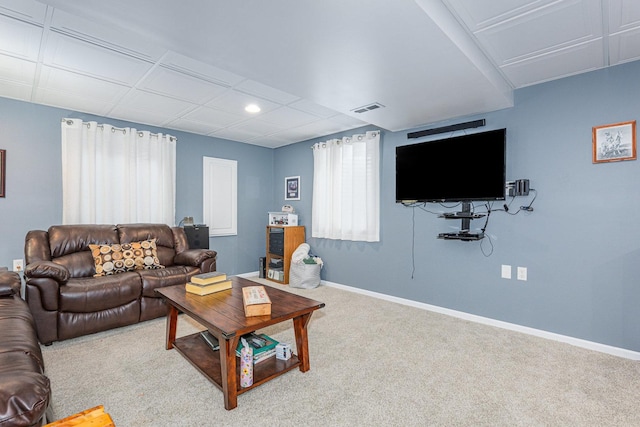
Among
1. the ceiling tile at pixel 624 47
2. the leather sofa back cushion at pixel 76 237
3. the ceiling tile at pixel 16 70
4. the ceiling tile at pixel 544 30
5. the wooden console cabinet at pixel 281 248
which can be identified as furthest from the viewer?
the wooden console cabinet at pixel 281 248

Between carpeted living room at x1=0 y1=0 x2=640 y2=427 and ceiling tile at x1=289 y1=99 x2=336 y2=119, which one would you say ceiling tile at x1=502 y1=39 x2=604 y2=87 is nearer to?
carpeted living room at x1=0 y1=0 x2=640 y2=427

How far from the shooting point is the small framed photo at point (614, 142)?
2.38m

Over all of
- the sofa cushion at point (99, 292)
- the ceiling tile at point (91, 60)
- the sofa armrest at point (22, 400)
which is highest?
the ceiling tile at point (91, 60)

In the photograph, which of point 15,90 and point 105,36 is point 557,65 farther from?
point 15,90

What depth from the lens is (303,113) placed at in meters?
3.70

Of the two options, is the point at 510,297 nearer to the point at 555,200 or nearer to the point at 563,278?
the point at 563,278

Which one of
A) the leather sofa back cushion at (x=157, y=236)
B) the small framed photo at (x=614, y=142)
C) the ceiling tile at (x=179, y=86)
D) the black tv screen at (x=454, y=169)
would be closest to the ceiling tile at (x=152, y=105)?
the ceiling tile at (x=179, y=86)

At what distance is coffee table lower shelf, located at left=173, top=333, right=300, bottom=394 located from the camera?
6.34ft

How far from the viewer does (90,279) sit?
112 inches

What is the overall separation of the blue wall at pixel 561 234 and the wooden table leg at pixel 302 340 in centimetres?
196

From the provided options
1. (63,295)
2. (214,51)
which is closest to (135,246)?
(63,295)

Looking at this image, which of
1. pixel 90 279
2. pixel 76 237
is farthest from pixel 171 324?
pixel 76 237

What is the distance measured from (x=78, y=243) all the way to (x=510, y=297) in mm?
4412

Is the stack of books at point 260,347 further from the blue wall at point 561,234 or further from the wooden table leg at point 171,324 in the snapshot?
the blue wall at point 561,234
